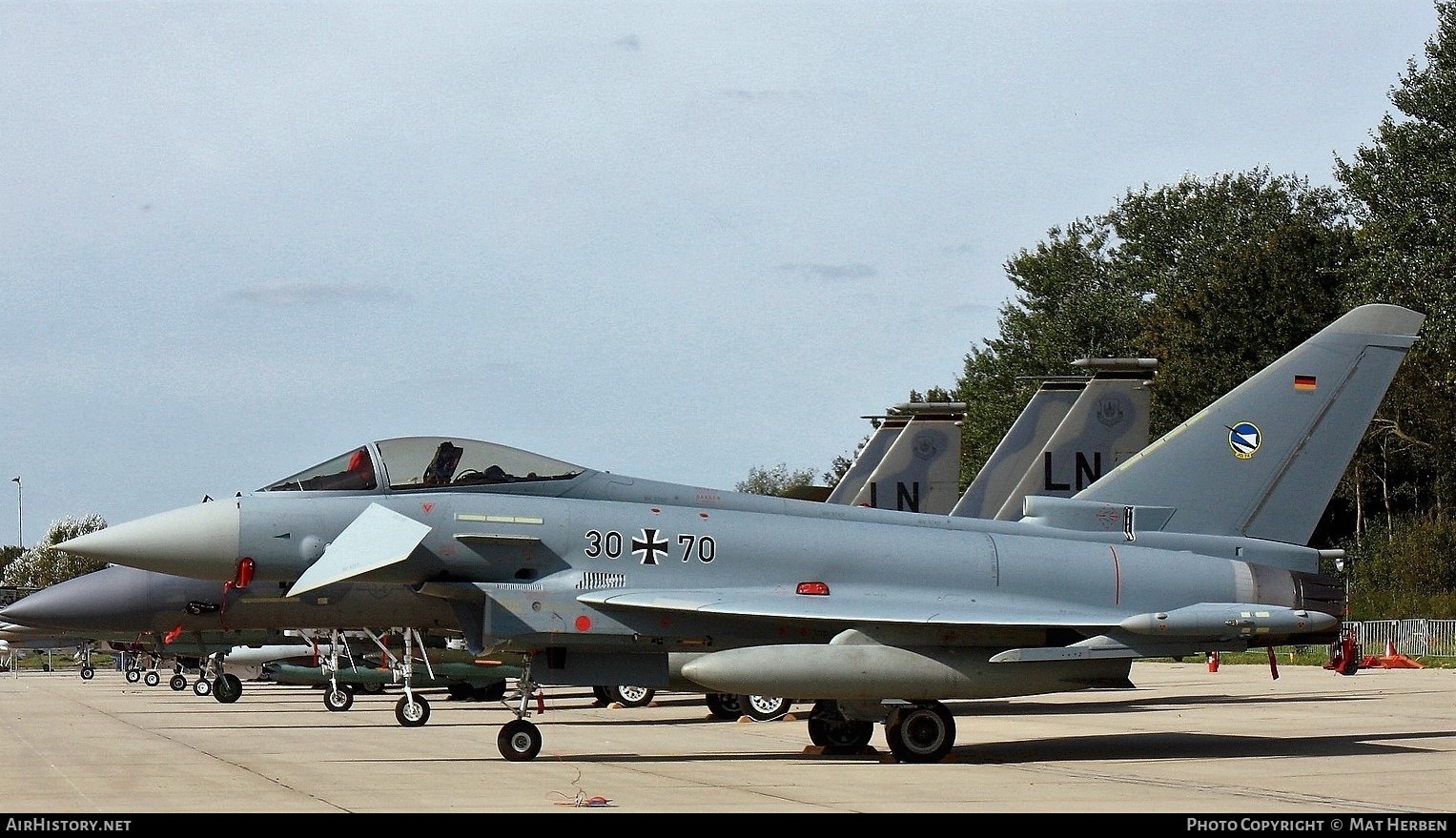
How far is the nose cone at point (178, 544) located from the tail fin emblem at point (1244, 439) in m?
9.18

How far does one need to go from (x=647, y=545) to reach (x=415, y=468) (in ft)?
7.01

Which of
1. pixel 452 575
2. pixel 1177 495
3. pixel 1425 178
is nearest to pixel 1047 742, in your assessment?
pixel 1177 495

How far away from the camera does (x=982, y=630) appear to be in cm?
1332

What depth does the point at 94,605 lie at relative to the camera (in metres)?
21.8

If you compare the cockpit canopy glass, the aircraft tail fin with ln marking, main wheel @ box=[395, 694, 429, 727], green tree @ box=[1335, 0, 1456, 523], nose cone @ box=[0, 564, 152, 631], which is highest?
green tree @ box=[1335, 0, 1456, 523]

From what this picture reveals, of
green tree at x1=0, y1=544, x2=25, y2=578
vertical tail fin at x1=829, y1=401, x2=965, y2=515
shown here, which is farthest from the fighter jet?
green tree at x1=0, y1=544, x2=25, y2=578

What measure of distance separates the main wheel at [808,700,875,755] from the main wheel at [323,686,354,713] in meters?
10.2

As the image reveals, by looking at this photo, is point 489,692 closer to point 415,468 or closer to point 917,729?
point 415,468

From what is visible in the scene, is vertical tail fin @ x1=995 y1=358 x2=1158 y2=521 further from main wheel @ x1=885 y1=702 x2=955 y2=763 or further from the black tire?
main wheel @ x1=885 y1=702 x2=955 y2=763

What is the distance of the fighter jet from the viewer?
13.2m

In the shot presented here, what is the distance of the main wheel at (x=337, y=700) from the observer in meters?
22.9

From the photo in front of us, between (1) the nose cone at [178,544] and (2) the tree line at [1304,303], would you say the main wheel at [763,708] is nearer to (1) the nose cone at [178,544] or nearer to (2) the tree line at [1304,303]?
(1) the nose cone at [178,544]

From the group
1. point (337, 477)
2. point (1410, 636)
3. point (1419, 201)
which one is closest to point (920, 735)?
point (337, 477)

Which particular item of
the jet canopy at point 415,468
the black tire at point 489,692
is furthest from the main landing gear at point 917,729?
the black tire at point 489,692
